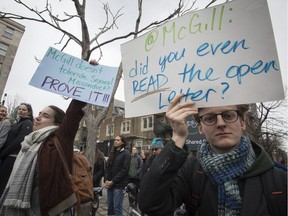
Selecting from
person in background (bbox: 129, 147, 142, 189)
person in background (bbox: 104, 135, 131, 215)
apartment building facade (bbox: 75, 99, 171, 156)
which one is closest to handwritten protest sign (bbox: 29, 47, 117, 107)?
person in background (bbox: 104, 135, 131, 215)

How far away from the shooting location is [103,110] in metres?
5.02

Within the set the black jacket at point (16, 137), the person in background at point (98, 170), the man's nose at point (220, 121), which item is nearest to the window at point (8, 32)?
the person in background at point (98, 170)

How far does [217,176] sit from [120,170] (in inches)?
163

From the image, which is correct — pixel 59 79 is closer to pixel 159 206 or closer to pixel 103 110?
pixel 159 206

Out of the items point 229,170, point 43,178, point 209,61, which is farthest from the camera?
point 43,178

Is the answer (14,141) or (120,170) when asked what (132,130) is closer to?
(120,170)

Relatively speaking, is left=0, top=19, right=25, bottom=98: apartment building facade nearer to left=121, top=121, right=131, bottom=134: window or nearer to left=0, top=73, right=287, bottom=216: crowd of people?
left=121, top=121, right=131, bottom=134: window

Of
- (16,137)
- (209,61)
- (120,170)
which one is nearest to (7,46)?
(120,170)

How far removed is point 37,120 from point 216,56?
2013 mm

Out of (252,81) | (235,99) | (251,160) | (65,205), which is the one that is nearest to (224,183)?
(251,160)

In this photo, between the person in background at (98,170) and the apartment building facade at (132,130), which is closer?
the person in background at (98,170)

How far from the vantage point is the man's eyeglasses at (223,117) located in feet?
4.53

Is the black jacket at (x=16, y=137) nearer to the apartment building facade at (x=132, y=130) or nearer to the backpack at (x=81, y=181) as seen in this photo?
the backpack at (x=81, y=181)

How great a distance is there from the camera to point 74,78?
8.73ft
